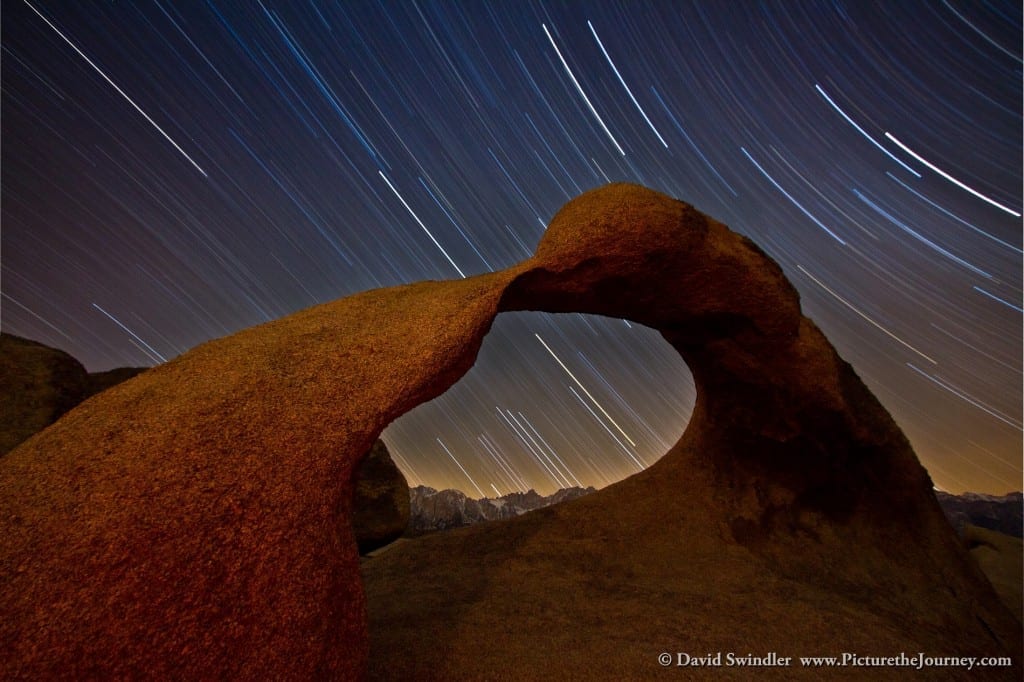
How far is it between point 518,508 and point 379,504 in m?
19.4

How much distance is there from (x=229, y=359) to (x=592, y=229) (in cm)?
357

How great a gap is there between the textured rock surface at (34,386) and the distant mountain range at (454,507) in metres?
12.3

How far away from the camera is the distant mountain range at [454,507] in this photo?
18.9 metres

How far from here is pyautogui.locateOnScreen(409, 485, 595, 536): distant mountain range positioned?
18859 mm

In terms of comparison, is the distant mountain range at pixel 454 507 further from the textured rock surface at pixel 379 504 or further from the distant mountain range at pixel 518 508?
the textured rock surface at pixel 379 504

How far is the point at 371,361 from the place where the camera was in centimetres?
359

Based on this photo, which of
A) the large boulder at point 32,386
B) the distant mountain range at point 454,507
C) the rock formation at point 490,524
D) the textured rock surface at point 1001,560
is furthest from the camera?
the distant mountain range at point 454,507

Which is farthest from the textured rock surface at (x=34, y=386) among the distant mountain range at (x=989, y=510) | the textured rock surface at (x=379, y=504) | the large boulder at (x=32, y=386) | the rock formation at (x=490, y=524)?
the distant mountain range at (x=989, y=510)

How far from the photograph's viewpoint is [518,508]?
87.2 ft

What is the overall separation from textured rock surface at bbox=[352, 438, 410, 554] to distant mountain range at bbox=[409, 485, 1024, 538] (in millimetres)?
10561

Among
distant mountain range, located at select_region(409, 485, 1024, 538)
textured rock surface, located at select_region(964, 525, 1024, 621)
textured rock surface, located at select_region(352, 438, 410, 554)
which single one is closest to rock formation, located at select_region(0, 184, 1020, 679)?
textured rock surface, located at select_region(352, 438, 410, 554)

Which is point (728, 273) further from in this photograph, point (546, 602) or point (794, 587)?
point (546, 602)

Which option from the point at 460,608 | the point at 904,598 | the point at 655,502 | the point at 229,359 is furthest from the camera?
the point at 655,502

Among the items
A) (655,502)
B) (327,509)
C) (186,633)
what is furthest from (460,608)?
(655,502)
